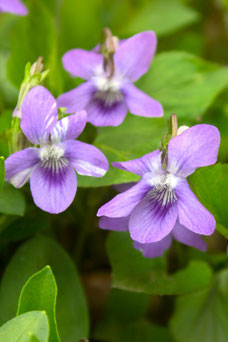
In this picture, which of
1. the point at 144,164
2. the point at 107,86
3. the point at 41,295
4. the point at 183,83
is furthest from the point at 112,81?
the point at 41,295

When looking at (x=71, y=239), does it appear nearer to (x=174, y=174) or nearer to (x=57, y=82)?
(x=57, y=82)

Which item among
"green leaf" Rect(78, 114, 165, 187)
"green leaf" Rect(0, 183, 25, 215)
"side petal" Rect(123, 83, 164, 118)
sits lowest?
"green leaf" Rect(0, 183, 25, 215)

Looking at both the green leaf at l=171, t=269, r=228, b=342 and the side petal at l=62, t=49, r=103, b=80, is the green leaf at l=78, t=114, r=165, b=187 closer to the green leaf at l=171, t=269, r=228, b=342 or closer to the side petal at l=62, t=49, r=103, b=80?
the side petal at l=62, t=49, r=103, b=80

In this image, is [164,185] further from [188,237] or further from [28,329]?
[28,329]

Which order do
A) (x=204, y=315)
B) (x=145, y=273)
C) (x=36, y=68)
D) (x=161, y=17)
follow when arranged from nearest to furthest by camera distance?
(x=36, y=68), (x=145, y=273), (x=204, y=315), (x=161, y=17)

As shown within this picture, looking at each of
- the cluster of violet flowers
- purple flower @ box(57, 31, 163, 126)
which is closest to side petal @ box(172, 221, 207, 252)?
the cluster of violet flowers

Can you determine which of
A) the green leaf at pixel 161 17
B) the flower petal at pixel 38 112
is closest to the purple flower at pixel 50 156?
the flower petal at pixel 38 112

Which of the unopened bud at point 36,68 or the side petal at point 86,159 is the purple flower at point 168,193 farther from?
the unopened bud at point 36,68
